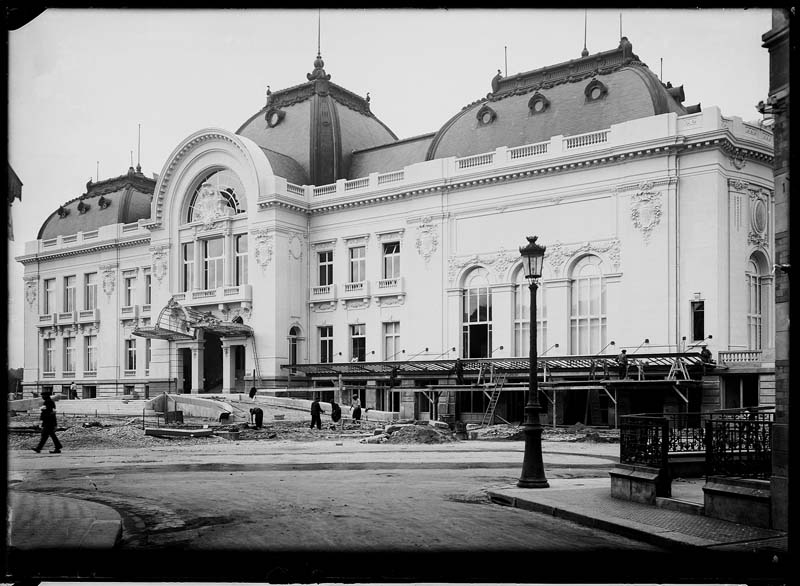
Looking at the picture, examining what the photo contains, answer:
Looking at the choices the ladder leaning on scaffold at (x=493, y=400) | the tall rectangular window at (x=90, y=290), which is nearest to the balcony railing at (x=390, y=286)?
the ladder leaning on scaffold at (x=493, y=400)

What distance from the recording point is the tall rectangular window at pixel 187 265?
158ft

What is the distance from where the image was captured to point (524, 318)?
38250 millimetres

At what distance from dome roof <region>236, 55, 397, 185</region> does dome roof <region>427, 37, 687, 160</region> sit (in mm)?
7549

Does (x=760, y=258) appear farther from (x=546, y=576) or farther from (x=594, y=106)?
(x=546, y=576)

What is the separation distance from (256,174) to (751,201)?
79.7 feet

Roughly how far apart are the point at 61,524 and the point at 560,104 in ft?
107

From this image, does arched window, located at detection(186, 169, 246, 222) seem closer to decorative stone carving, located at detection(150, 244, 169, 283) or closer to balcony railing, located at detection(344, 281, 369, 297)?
decorative stone carving, located at detection(150, 244, 169, 283)

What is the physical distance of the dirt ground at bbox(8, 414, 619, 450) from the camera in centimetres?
2536

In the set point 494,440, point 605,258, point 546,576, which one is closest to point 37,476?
point 546,576

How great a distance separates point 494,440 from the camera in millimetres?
27500

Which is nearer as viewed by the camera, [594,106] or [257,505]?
[257,505]

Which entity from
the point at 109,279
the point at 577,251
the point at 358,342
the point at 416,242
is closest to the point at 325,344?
the point at 358,342

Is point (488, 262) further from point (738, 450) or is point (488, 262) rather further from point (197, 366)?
point (738, 450)

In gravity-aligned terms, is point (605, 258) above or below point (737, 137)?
below
